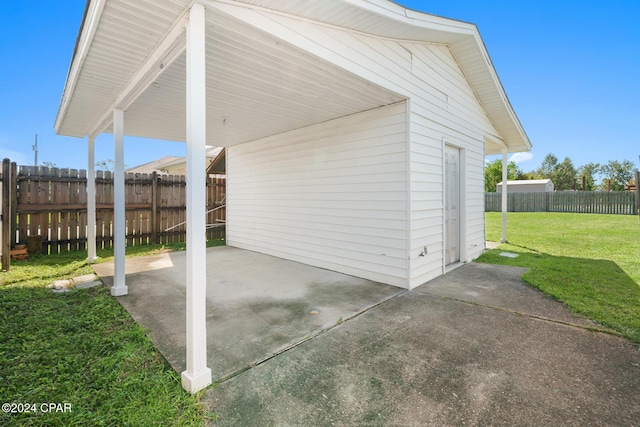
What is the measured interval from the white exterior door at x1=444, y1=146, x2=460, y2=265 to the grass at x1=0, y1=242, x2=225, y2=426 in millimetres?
4897

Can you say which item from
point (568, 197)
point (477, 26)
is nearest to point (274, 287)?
point (477, 26)

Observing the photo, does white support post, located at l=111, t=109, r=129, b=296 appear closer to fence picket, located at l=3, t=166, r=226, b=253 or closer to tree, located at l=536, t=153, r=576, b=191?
fence picket, located at l=3, t=166, r=226, b=253

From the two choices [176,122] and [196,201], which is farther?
[176,122]

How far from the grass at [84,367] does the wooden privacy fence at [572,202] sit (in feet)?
69.9

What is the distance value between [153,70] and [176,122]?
279 centimetres

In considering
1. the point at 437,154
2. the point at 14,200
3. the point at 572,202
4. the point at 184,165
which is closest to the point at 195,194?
the point at 437,154

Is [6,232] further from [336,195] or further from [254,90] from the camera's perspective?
[336,195]

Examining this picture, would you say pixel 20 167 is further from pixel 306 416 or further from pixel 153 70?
pixel 306 416

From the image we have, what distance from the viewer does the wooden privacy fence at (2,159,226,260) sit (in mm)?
6168

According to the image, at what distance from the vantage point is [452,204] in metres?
5.66

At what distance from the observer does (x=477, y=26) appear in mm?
4566

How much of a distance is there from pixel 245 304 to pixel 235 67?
9.48ft

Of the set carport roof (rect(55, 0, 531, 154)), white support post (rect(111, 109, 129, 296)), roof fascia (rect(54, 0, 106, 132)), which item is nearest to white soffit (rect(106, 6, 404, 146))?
carport roof (rect(55, 0, 531, 154))

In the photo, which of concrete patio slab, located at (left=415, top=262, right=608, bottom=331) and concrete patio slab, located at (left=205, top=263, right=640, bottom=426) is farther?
concrete patio slab, located at (left=415, top=262, right=608, bottom=331)
